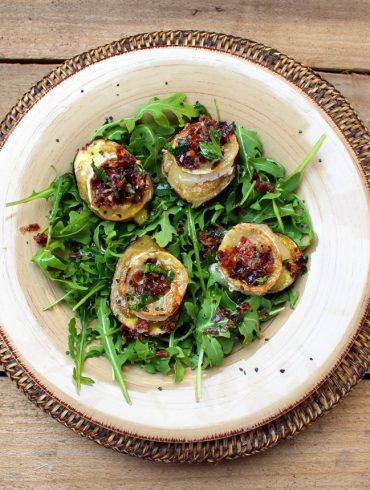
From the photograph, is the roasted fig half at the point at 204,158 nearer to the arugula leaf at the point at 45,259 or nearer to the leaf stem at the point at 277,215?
the leaf stem at the point at 277,215

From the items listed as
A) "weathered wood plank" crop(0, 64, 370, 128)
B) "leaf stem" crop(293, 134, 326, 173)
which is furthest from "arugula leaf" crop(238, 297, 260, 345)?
"weathered wood plank" crop(0, 64, 370, 128)

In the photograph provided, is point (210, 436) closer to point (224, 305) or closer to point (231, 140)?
point (224, 305)

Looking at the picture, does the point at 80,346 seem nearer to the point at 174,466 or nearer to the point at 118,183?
the point at 118,183

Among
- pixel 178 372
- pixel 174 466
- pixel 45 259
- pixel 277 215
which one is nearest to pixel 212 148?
pixel 277 215

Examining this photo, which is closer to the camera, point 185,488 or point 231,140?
point 231,140

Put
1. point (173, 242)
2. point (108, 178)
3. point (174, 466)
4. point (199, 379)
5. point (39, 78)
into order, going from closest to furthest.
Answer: point (199, 379) → point (108, 178) → point (173, 242) → point (174, 466) → point (39, 78)

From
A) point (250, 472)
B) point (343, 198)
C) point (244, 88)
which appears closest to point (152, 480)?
point (250, 472)
